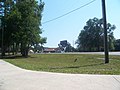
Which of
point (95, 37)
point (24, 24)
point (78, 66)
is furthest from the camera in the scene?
point (95, 37)

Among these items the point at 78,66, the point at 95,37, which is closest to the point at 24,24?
the point at 78,66

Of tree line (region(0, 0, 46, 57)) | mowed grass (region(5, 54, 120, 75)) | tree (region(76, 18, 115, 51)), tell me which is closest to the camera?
mowed grass (region(5, 54, 120, 75))

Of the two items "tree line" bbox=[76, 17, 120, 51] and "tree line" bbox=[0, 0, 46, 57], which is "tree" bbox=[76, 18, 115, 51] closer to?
"tree line" bbox=[76, 17, 120, 51]

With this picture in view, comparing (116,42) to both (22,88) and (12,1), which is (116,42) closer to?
(12,1)

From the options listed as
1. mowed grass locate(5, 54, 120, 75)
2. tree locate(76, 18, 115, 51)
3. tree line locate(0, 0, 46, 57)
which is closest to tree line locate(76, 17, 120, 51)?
tree locate(76, 18, 115, 51)

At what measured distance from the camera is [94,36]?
114 m

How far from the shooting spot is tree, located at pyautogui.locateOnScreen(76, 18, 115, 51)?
111375mm

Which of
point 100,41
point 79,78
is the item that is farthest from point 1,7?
point 100,41

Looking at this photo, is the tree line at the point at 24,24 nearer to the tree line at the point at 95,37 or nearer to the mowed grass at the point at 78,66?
the mowed grass at the point at 78,66

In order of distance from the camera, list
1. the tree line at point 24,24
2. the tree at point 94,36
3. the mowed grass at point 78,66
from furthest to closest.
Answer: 1. the tree at point 94,36
2. the tree line at point 24,24
3. the mowed grass at point 78,66

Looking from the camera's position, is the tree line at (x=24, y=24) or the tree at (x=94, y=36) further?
the tree at (x=94, y=36)

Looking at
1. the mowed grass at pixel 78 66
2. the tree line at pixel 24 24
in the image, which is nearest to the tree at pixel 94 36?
the tree line at pixel 24 24

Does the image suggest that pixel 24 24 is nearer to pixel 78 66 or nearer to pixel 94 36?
pixel 78 66

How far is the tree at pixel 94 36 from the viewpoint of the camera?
111375 millimetres
